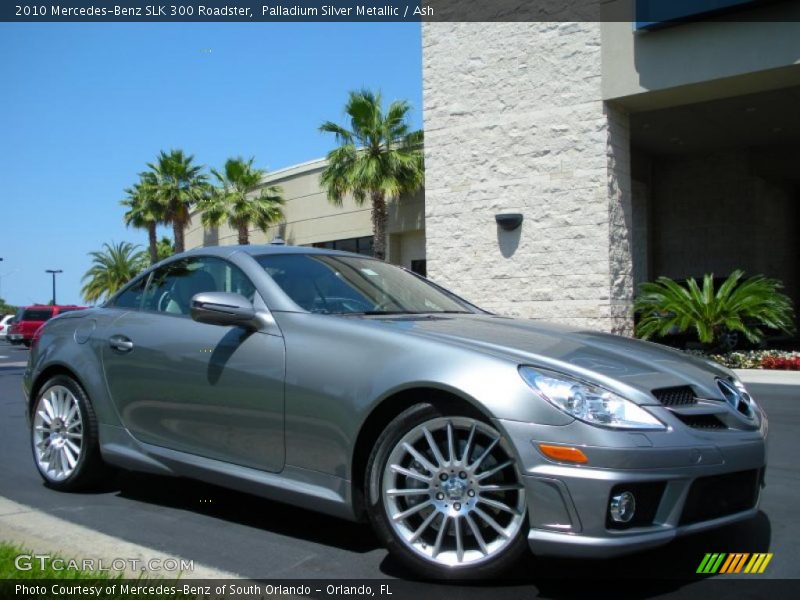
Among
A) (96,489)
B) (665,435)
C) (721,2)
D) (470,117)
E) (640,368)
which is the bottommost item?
(96,489)

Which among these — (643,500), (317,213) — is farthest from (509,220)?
(317,213)

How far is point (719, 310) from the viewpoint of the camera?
1462cm

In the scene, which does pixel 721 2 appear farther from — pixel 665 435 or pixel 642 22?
pixel 665 435

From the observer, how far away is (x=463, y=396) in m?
3.10

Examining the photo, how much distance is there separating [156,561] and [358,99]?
2269 cm

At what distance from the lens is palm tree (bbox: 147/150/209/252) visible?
36500mm

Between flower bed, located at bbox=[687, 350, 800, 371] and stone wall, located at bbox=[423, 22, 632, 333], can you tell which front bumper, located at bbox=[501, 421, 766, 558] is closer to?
flower bed, located at bbox=[687, 350, 800, 371]

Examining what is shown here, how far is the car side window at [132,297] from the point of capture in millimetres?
4879

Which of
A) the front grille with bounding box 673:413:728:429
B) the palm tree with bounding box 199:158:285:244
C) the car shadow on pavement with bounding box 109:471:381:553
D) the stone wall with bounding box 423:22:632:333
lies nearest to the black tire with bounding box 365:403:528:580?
the car shadow on pavement with bounding box 109:471:381:553

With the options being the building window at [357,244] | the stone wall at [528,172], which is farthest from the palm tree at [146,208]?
the stone wall at [528,172]

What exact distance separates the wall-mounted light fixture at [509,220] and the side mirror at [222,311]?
42.6 feet

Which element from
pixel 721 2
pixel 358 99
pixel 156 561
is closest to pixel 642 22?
pixel 721 2

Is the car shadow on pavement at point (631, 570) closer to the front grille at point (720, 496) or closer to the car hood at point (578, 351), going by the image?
the front grille at point (720, 496)

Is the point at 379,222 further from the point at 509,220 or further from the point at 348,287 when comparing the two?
the point at 348,287
